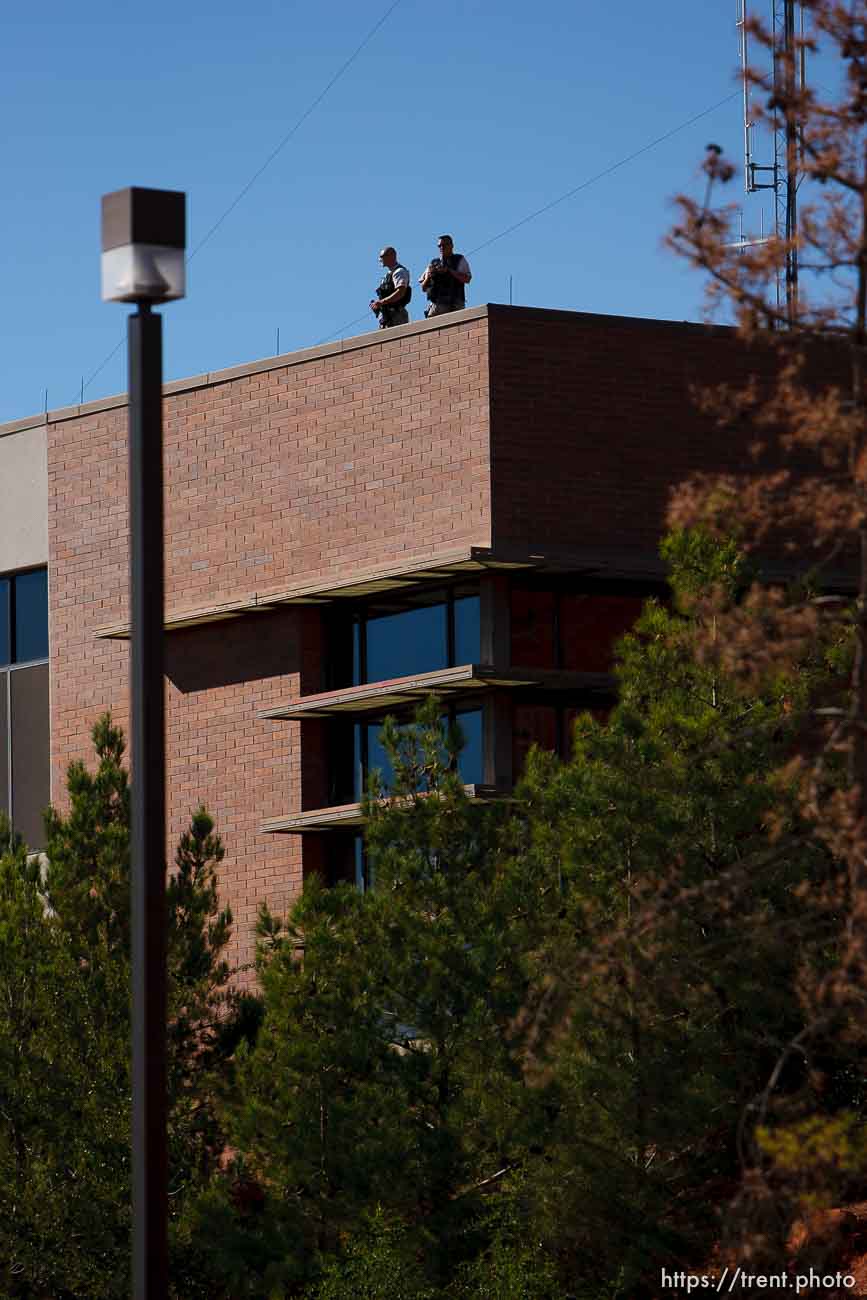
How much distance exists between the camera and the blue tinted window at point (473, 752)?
23578 millimetres

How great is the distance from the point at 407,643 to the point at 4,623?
7.25 m

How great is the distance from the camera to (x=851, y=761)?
35.0 ft

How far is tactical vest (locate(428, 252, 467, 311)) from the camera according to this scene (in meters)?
25.0

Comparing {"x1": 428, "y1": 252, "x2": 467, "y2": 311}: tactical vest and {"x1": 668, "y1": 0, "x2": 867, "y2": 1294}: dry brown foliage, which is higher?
{"x1": 428, "y1": 252, "x2": 467, "y2": 311}: tactical vest

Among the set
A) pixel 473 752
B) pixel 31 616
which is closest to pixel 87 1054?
pixel 473 752

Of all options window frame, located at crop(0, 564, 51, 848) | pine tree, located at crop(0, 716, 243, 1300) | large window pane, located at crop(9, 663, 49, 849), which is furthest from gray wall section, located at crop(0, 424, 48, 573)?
pine tree, located at crop(0, 716, 243, 1300)

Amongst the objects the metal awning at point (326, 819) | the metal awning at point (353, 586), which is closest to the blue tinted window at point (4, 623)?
the metal awning at point (353, 586)

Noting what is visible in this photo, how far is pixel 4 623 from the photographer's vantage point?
96.5 ft

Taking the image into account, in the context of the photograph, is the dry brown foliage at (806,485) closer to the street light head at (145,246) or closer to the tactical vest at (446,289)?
the street light head at (145,246)

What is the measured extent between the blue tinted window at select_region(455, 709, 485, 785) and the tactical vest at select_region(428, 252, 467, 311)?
15.3ft

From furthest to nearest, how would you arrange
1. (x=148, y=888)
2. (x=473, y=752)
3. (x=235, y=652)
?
(x=235, y=652) → (x=473, y=752) → (x=148, y=888)

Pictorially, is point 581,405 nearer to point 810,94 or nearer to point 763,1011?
point 763,1011

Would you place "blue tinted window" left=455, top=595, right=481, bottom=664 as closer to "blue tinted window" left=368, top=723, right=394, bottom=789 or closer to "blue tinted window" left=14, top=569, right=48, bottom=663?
"blue tinted window" left=368, top=723, right=394, bottom=789

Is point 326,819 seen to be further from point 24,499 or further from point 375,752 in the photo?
point 24,499
